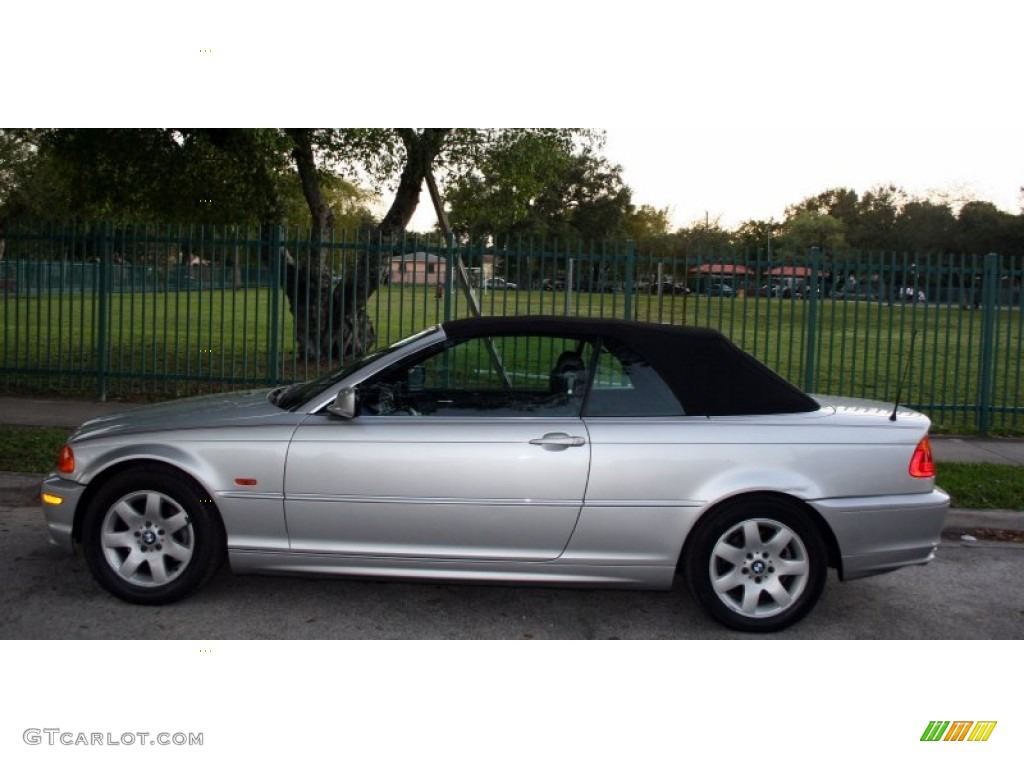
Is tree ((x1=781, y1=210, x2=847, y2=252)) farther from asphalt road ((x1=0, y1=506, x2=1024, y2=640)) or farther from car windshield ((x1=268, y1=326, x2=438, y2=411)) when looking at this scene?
car windshield ((x1=268, y1=326, x2=438, y2=411))

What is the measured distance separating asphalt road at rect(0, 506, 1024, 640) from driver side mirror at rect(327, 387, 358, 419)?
106 centimetres

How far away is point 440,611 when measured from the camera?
5.27 m

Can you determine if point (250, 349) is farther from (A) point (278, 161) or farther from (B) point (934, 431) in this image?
(B) point (934, 431)

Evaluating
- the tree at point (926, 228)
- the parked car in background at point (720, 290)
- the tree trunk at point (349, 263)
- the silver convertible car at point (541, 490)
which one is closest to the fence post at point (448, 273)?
the tree trunk at point (349, 263)

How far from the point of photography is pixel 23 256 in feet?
45.2

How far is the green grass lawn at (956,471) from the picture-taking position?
7770 mm

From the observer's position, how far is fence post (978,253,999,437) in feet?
36.8

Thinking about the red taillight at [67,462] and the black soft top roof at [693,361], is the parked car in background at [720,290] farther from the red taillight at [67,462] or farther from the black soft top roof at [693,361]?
the red taillight at [67,462]

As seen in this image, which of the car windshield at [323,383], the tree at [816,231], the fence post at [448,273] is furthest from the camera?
the tree at [816,231]

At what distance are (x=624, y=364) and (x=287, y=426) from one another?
1.73 meters

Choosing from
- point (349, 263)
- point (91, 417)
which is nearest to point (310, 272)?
point (349, 263)

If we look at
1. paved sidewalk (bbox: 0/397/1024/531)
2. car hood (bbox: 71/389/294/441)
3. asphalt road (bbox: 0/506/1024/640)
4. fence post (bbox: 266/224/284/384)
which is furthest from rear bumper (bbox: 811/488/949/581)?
fence post (bbox: 266/224/284/384)

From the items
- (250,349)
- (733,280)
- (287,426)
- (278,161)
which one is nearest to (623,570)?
(287,426)
